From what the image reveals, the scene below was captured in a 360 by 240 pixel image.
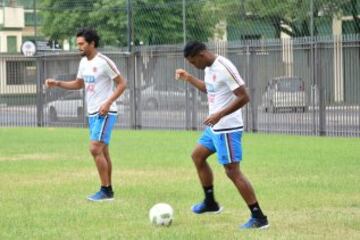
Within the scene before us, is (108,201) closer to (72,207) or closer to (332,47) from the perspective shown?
(72,207)

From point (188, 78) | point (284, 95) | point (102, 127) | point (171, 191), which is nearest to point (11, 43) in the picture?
point (284, 95)

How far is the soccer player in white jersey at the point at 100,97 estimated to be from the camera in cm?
1057

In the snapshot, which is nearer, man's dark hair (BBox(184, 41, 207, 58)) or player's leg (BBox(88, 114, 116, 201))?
man's dark hair (BBox(184, 41, 207, 58))

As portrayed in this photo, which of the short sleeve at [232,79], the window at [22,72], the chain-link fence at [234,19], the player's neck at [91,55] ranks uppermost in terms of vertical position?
the chain-link fence at [234,19]

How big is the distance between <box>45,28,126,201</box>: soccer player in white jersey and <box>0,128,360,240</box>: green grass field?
0.40 m

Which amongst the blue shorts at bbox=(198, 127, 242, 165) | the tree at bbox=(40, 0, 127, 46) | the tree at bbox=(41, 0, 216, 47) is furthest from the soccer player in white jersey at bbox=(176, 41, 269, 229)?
the tree at bbox=(40, 0, 127, 46)

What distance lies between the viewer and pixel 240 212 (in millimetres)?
9555

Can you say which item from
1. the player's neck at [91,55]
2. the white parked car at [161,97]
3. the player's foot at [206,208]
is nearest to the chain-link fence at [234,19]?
the white parked car at [161,97]

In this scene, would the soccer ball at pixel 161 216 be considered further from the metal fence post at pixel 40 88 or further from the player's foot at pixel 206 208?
the metal fence post at pixel 40 88

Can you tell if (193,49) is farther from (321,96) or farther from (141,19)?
(141,19)

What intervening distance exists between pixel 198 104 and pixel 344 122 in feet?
16.0

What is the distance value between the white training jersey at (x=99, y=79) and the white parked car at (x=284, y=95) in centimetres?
1216

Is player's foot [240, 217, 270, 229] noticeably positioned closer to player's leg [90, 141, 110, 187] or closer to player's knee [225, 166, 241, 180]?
player's knee [225, 166, 241, 180]

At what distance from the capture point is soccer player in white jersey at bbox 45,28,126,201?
1057 centimetres
